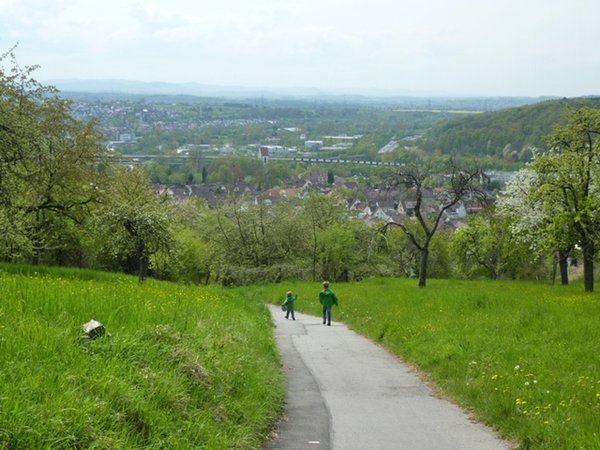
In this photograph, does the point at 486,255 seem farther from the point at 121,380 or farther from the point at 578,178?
the point at 121,380

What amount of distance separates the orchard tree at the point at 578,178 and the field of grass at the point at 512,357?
24.1ft

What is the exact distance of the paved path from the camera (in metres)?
8.16

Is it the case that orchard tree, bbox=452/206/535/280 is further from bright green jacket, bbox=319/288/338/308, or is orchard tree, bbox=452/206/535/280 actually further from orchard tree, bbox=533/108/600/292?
bright green jacket, bbox=319/288/338/308

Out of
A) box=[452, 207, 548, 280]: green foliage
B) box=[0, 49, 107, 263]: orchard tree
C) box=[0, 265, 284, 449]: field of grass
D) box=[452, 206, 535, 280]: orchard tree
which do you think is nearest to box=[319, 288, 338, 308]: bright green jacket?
box=[0, 49, 107, 263]: orchard tree

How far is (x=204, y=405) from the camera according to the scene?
24.4ft

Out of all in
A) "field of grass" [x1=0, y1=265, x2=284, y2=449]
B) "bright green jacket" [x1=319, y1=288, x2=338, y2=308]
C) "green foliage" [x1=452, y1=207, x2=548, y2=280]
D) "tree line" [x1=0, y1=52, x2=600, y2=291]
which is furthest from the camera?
"green foliage" [x1=452, y1=207, x2=548, y2=280]

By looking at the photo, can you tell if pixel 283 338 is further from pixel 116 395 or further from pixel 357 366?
pixel 116 395

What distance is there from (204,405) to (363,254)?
159 feet

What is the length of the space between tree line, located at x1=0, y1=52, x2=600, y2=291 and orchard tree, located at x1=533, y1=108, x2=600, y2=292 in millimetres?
53

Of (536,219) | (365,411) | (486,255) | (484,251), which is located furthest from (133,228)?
(486,255)

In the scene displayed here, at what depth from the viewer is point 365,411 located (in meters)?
9.68

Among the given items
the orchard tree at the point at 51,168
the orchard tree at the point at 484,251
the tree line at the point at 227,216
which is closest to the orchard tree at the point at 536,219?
the tree line at the point at 227,216

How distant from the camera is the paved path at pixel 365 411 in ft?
26.8

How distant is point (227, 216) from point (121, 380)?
47.6 meters
